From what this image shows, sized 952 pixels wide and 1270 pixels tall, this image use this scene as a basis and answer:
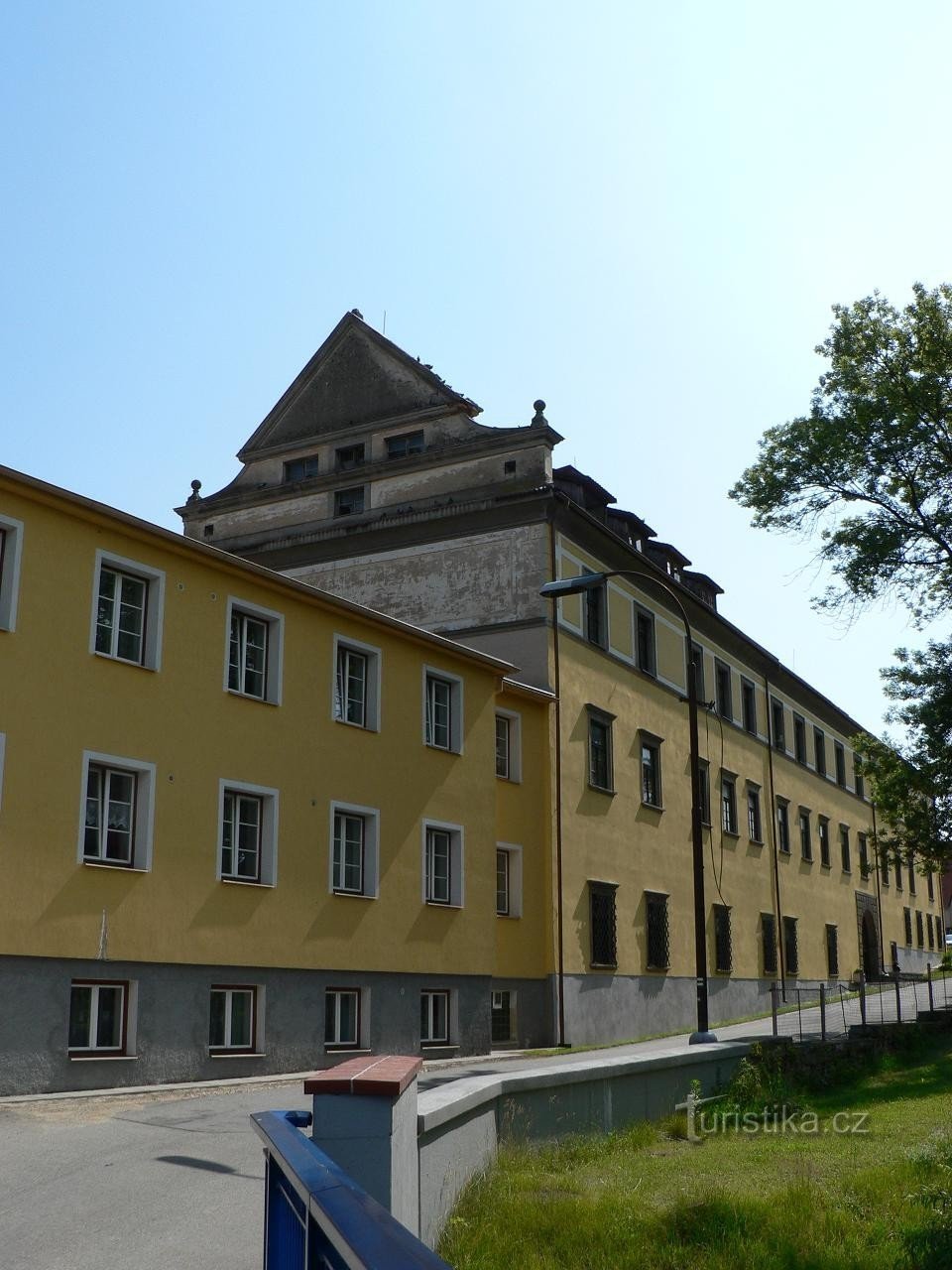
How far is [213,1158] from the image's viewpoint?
1186 centimetres

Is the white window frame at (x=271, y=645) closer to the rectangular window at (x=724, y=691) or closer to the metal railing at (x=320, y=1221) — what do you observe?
the metal railing at (x=320, y=1221)

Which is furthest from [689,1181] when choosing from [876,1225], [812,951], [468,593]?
[812,951]

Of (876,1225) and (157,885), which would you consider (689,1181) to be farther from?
(157,885)

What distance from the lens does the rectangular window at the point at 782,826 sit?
45.0 m

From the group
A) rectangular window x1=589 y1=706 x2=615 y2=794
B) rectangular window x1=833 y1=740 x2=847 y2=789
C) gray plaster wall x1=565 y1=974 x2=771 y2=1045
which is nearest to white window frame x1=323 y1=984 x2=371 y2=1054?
gray plaster wall x1=565 y1=974 x2=771 y2=1045

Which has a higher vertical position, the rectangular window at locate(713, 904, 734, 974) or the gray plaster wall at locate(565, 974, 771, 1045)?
the rectangular window at locate(713, 904, 734, 974)

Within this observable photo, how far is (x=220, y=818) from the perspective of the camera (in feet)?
66.7

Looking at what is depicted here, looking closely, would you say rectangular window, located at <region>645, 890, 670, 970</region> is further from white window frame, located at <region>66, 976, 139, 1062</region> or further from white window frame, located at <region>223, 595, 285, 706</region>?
white window frame, located at <region>66, 976, 139, 1062</region>

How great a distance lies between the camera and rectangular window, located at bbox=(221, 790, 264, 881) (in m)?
20.6

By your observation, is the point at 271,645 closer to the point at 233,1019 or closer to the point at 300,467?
the point at 233,1019

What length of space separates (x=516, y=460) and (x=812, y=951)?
2310 cm

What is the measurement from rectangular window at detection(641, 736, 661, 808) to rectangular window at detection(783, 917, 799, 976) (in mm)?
11227

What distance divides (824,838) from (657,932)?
18061 mm

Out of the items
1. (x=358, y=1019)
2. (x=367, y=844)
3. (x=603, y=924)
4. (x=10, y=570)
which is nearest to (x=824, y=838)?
(x=603, y=924)
